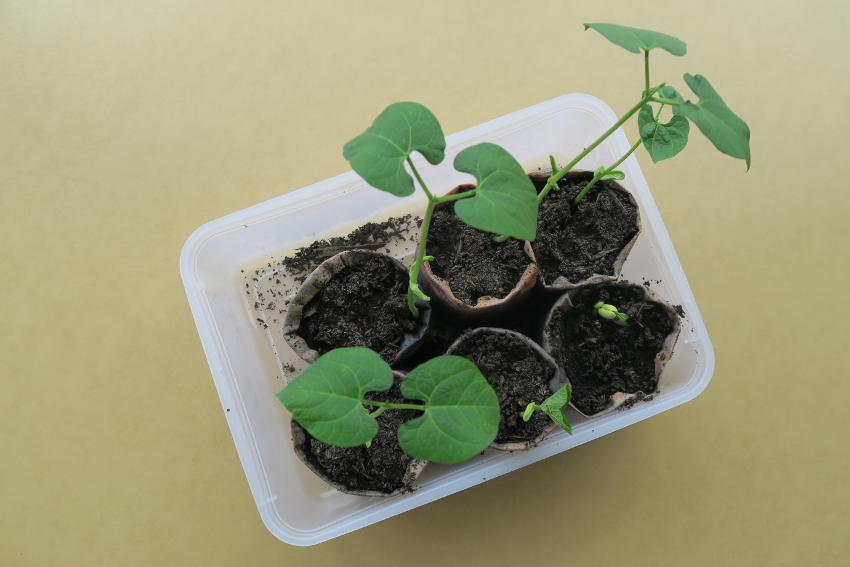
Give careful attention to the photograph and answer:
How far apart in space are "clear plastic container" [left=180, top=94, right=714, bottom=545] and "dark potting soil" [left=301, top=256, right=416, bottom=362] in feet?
0.71

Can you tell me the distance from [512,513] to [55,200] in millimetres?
1438

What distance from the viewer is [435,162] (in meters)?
0.91

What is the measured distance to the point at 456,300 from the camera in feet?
3.72

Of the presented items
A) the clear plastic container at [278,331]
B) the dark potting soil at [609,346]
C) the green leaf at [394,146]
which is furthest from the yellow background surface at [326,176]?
the green leaf at [394,146]

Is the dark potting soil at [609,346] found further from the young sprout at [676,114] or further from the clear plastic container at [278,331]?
the young sprout at [676,114]

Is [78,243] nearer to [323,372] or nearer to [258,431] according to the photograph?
[258,431]

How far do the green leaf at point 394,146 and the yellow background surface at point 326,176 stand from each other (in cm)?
72

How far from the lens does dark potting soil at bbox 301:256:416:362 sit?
1.21 meters

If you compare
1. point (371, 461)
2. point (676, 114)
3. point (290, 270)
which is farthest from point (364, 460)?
point (676, 114)

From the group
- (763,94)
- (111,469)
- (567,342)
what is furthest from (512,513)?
(763,94)

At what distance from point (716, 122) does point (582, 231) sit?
354mm

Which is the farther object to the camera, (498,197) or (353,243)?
(353,243)

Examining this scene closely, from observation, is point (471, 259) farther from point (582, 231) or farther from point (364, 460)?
point (364, 460)

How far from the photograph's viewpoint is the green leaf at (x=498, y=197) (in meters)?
0.82
